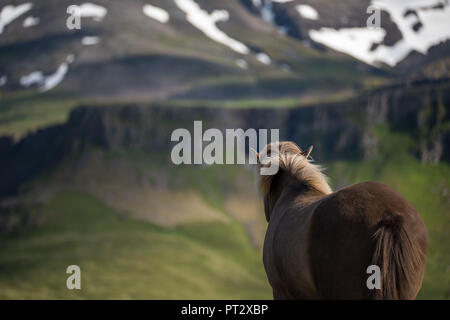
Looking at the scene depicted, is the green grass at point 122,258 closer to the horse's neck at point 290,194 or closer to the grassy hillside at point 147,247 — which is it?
the grassy hillside at point 147,247

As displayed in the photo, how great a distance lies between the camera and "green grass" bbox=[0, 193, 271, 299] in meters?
150

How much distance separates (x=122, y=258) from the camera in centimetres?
16838

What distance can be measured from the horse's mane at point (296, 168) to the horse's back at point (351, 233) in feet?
7.60

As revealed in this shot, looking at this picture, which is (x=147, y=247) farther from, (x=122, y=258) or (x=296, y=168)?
(x=296, y=168)

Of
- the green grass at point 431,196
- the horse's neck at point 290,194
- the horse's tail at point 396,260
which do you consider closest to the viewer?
the horse's tail at point 396,260

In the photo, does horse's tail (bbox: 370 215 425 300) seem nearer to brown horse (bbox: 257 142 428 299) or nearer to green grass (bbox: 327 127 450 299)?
brown horse (bbox: 257 142 428 299)

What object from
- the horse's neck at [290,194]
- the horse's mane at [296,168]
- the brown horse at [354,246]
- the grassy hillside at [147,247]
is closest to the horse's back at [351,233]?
the brown horse at [354,246]

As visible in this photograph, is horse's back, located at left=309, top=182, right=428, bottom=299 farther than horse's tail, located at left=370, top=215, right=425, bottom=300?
Yes

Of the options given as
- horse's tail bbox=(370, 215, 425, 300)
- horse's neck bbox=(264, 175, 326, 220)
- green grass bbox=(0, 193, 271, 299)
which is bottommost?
horse's tail bbox=(370, 215, 425, 300)

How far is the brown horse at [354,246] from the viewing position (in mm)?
9461

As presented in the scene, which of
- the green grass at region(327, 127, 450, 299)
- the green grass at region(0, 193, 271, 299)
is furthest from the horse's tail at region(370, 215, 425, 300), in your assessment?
the green grass at region(327, 127, 450, 299)

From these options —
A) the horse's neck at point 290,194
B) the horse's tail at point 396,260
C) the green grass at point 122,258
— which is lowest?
the horse's tail at point 396,260

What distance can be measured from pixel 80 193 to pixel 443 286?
108 meters

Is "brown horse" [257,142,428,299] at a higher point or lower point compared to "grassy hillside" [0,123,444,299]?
lower
